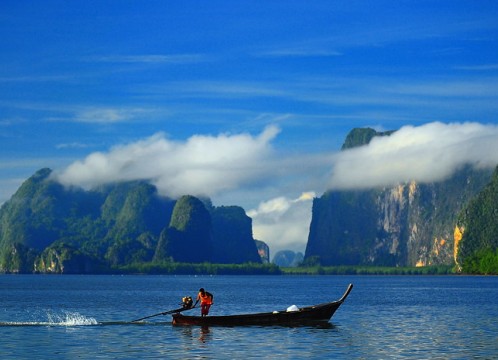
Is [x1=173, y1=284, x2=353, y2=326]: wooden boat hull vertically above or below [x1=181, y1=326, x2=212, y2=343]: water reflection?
above

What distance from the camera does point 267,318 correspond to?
6456 cm

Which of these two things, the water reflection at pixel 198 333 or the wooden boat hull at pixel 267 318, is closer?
the water reflection at pixel 198 333

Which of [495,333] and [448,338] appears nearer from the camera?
[448,338]

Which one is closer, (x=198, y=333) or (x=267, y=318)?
(x=198, y=333)

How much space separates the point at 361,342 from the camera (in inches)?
2277

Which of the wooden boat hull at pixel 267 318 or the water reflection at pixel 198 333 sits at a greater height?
the wooden boat hull at pixel 267 318

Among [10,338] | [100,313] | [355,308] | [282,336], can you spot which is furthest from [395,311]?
[10,338]

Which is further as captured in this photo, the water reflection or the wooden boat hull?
the wooden boat hull

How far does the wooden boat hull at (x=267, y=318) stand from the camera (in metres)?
64.6

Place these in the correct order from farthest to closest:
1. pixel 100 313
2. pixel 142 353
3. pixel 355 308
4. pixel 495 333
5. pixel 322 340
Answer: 1. pixel 355 308
2. pixel 100 313
3. pixel 495 333
4. pixel 322 340
5. pixel 142 353

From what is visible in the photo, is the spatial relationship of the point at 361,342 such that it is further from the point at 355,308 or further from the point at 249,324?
the point at 355,308

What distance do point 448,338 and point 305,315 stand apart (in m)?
10.3

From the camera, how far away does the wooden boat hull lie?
64562 mm

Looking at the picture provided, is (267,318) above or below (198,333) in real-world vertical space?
above
